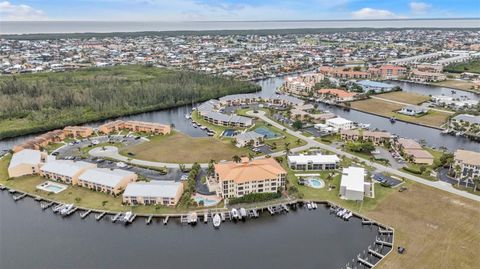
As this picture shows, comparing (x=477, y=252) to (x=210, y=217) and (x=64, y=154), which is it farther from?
(x=64, y=154)

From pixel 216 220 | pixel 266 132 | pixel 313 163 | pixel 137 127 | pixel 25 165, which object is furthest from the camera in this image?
pixel 137 127

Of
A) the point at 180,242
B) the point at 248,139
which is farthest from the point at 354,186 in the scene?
the point at 248,139

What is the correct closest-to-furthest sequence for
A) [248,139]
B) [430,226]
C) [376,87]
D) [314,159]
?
[430,226], [314,159], [248,139], [376,87]

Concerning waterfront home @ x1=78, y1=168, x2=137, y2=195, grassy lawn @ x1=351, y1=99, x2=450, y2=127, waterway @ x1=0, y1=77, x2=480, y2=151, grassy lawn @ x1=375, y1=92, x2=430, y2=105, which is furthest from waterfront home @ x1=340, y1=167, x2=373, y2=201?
grassy lawn @ x1=375, y1=92, x2=430, y2=105

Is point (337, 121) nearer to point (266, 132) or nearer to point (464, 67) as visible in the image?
point (266, 132)

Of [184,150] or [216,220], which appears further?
[184,150]
